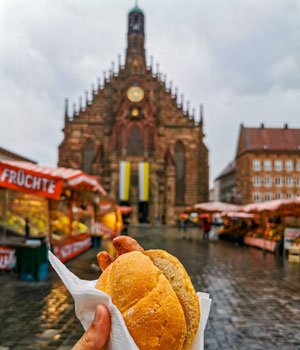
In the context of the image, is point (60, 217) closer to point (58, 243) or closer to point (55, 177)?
point (58, 243)

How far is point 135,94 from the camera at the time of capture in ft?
161

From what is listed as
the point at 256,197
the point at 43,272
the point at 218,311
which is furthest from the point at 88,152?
the point at 218,311

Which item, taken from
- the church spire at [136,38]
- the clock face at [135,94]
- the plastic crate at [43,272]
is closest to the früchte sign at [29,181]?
the plastic crate at [43,272]

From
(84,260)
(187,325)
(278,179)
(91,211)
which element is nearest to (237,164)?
(278,179)

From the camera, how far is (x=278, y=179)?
184ft

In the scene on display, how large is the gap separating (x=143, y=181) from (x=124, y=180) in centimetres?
220

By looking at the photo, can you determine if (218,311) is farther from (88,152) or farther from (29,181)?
(88,152)

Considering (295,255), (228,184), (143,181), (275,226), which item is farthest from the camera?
(228,184)

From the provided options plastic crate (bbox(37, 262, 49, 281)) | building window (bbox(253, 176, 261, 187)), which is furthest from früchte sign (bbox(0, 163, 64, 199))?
building window (bbox(253, 176, 261, 187))

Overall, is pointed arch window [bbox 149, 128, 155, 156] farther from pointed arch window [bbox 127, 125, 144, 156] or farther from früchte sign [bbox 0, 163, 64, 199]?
früchte sign [bbox 0, 163, 64, 199]

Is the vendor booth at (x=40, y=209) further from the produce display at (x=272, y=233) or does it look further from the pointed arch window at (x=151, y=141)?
the pointed arch window at (x=151, y=141)

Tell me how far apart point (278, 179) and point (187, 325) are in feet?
187

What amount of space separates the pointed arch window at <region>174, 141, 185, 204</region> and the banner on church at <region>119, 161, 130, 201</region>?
646 centimetres

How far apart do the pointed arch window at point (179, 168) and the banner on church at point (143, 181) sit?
4589 millimetres
